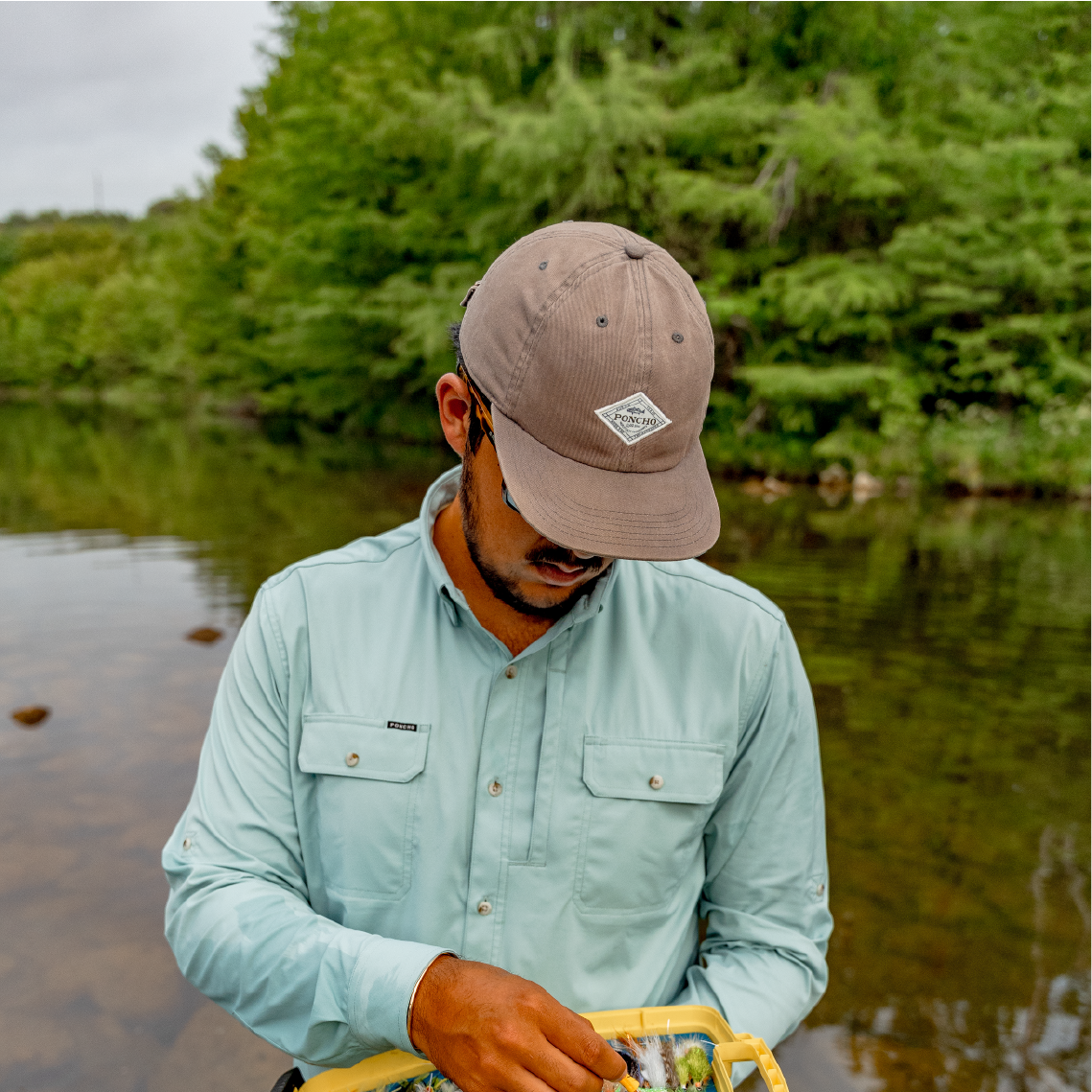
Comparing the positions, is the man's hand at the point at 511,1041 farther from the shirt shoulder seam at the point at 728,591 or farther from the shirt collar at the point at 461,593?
the shirt shoulder seam at the point at 728,591

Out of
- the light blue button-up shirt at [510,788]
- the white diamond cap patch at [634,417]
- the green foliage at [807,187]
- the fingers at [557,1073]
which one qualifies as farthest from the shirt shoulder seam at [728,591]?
the green foliage at [807,187]

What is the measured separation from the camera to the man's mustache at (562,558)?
4.34ft

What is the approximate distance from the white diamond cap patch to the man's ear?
248mm

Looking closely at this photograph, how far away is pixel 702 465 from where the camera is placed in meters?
1.34

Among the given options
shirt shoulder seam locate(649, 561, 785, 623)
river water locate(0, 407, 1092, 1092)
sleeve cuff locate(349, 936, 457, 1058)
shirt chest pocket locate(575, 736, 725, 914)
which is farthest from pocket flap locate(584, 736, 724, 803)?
river water locate(0, 407, 1092, 1092)

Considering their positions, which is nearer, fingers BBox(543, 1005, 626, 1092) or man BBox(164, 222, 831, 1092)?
fingers BBox(543, 1005, 626, 1092)

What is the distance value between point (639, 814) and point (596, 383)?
2.14 feet

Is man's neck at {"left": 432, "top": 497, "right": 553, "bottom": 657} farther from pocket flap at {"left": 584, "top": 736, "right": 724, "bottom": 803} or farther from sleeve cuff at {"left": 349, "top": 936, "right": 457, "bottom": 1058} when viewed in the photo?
sleeve cuff at {"left": 349, "top": 936, "right": 457, "bottom": 1058}

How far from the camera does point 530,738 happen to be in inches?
54.1

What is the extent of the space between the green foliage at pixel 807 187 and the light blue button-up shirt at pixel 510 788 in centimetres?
1419

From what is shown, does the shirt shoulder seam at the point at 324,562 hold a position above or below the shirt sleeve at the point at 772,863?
above

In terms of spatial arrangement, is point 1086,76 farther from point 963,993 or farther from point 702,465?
point 702,465

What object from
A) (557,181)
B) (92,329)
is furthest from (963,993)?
(92,329)

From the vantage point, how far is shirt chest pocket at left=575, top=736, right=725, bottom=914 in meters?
1.37
